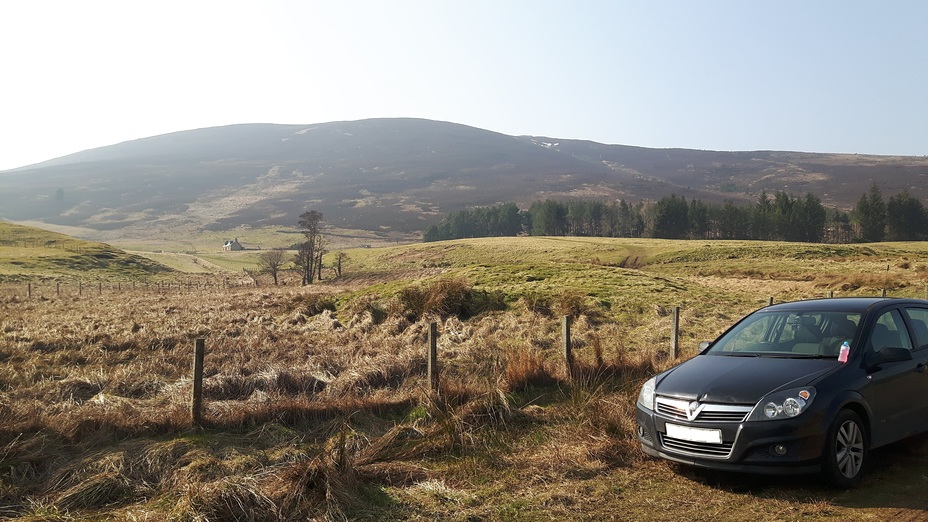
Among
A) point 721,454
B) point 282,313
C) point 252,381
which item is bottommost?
point 282,313

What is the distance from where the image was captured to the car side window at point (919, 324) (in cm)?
756

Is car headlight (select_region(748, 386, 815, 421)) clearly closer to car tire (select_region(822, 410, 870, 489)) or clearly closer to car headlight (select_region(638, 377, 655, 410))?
car tire (select_region(822, 410, 870, 489))

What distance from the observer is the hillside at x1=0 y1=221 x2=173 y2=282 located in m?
66.2

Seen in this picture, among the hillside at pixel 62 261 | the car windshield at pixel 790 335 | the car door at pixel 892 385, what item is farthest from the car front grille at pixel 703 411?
the hillside at pixel 62 261

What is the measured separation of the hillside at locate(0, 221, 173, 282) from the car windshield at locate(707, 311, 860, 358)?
67.7 m

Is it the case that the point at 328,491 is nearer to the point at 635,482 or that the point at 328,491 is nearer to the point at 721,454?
the point at 635,482

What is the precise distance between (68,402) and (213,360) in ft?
16.0

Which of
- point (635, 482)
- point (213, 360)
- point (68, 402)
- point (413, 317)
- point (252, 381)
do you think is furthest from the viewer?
point (413, 317)

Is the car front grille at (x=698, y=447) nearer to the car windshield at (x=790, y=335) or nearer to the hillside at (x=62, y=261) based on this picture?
the car windshield at (x=790, y=335)

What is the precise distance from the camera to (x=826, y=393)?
20.2 feet

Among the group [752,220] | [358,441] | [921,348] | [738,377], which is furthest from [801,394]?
[752,220]

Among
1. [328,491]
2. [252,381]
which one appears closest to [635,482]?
[328,491]

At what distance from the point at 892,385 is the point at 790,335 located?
1.14 m

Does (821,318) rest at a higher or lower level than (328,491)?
higher
